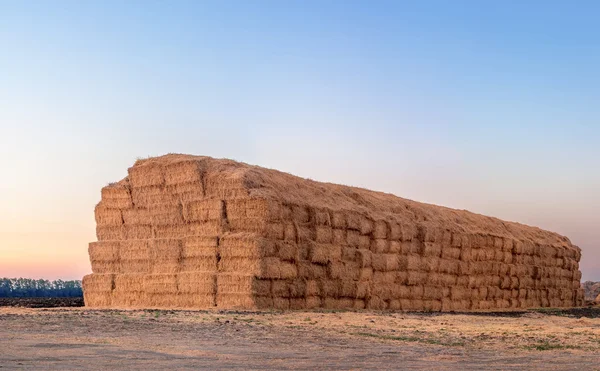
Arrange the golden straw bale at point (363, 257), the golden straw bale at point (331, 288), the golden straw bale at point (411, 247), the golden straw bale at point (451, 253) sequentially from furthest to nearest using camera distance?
the golden straw bale at point (451, 253) → the golden straw bale at point (411, 247) → the golden straw bale at point (363, 257) → the golden straw bale at point (331, 288)

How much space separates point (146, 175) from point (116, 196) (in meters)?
1.47

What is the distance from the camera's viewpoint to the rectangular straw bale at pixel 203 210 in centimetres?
2420

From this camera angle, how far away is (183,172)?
25656 millimetres

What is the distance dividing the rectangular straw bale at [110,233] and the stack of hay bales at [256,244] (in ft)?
0.11

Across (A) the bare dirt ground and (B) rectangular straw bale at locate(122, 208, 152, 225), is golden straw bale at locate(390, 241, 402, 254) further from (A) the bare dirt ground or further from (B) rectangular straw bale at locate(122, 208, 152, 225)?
(A) the bare dirt ground

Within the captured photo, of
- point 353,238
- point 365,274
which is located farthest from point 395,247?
point 353,238

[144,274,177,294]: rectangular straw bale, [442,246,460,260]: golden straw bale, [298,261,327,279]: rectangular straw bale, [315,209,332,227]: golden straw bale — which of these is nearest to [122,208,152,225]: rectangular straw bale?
[144,274,177,294]: rectangular straw bale

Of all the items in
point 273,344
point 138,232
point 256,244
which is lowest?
point 273,344

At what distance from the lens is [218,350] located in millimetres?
11836

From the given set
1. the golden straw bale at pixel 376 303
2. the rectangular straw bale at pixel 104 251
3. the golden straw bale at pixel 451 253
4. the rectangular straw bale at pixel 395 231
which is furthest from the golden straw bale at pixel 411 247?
the rectangular straw bale at pixel 104 251

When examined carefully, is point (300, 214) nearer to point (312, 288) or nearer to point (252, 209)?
point (252, 209)

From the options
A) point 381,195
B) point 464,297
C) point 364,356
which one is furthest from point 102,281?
point 364,356

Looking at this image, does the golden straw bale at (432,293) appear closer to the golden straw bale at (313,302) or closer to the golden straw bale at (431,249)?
the golden straw bale at (431,249)

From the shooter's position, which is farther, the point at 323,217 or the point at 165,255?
the point at 323,217
